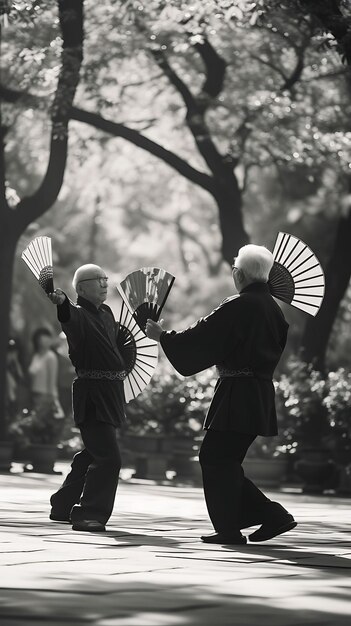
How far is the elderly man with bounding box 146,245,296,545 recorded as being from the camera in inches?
381

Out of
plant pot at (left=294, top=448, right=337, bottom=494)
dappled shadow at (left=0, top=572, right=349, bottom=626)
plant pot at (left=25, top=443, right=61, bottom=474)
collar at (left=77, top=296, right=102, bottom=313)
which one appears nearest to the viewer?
dappled shadow at (left=0, top=572, right=349, bottom=626)

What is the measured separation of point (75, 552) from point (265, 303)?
7.19 ft

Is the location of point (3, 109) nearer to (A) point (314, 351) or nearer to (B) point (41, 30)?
(B) point (41, 30)

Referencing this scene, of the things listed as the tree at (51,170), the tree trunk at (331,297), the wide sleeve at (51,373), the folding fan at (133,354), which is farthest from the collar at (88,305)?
the wide sleeve at (51,373)

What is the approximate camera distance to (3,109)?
2267cm

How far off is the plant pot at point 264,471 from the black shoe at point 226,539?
957cm

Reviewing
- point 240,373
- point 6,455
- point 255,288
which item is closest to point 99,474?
point 240,373

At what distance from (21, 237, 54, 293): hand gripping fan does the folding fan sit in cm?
100

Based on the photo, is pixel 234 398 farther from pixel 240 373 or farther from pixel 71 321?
pixel 71 321

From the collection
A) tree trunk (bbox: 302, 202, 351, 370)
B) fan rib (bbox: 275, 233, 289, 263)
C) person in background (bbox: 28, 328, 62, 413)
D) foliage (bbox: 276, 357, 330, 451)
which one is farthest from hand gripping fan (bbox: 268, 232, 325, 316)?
person in background (bbox: 28, 328, 62, 413)

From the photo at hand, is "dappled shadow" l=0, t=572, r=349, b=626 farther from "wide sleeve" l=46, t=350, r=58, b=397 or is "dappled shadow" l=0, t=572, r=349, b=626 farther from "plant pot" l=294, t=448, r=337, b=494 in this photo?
"wide sleeve" l=46, t=350, r=58, b=397

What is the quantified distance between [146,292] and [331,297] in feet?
40.6

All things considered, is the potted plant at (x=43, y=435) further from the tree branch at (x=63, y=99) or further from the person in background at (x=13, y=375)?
the person in background at (x=13, y=375)

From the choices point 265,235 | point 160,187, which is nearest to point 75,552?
point 265,235
